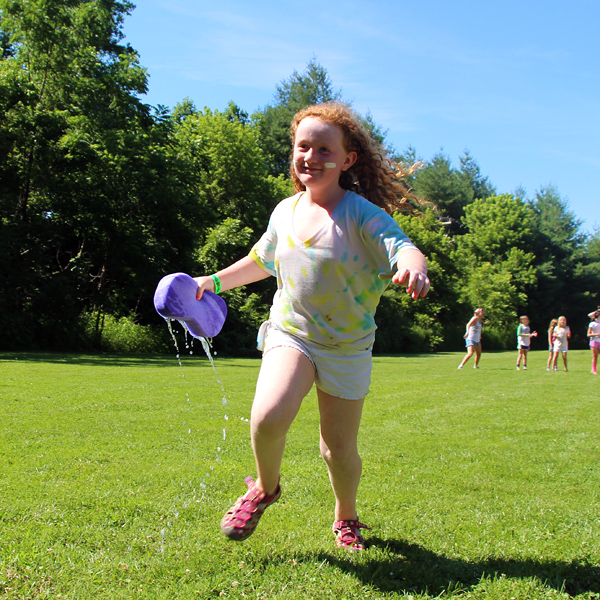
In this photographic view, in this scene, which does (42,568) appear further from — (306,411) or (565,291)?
(565,291)

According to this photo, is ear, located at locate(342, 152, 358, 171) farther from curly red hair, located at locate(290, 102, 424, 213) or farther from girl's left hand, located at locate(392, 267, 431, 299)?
girl's left hand, located at locate(392, 267, 431, 299)

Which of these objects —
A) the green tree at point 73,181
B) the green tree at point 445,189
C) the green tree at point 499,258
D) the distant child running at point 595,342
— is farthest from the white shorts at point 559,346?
the green tree at point 445,189

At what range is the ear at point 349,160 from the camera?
3344 mm

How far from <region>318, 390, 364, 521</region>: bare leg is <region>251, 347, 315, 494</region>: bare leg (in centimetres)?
20

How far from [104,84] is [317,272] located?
25.1 metres

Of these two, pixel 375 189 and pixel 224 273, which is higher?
pixel 375 189

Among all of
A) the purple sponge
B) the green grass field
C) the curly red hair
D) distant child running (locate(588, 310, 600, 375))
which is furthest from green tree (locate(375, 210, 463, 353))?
the purple sponge

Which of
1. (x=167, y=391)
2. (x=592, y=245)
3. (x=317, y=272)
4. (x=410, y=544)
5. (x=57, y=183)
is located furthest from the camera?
(x=592, y=245)

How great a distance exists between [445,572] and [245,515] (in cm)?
105

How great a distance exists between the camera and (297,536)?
11.2 ft

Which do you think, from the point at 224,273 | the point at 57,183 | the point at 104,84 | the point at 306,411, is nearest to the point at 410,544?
the point at 224,273

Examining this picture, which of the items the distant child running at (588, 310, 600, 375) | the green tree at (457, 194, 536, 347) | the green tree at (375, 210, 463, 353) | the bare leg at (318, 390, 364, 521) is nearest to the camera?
the bare leg at (318, 390, 364, 521)

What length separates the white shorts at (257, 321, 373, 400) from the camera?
3.09 metres

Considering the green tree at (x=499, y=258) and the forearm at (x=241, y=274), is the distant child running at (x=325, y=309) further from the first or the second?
the green tree at (x=499, y=258)
